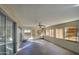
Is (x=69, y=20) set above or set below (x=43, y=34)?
above

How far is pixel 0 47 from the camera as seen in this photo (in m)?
3.43

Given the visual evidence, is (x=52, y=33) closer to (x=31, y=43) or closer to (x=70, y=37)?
(x=70, y=37)

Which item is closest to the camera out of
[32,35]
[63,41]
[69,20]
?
[32,35]

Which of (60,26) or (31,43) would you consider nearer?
(31,43)

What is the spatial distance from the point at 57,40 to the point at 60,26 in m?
0.72

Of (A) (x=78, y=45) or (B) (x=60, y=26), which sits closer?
(A) (x=78, y=45)

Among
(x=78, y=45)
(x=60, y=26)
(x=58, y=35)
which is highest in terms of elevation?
(x=60, y=26)

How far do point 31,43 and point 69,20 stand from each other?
1.58 m

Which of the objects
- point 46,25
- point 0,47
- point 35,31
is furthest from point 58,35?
point 0,47

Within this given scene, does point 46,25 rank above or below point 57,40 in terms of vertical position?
above

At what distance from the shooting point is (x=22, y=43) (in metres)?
5.15

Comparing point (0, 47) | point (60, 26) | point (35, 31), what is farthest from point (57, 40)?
point (0, 47)

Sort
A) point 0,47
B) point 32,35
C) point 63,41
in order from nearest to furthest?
point 0,47 → point 32,35 → point 63,41

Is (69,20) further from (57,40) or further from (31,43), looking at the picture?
(31,43)
